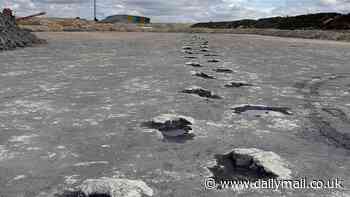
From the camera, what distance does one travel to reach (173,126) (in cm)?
606

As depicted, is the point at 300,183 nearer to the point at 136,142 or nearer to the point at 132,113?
the point at 136,142

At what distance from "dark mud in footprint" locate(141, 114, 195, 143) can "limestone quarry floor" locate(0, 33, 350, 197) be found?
126mm

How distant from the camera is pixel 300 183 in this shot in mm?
4059

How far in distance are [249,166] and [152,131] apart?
1.67m

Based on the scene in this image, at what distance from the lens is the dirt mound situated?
1822cm

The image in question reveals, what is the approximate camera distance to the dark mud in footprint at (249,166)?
13.9 feet

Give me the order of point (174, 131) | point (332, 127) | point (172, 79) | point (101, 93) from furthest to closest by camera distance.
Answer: point (172, 79) → point (101, 93) → point (332, 127) → point (174, 131)

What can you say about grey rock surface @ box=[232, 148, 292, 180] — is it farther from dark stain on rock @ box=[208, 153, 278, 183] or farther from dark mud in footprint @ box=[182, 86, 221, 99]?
dark mud in footprint @ box=[182, 86, 221, 99]

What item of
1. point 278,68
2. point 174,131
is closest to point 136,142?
point 174,131

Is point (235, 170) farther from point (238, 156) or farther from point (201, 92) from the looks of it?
point (201, 92)

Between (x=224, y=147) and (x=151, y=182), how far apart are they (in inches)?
54.9

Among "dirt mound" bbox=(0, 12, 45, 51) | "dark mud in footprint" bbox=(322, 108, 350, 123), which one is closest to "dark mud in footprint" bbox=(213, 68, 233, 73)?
"dark mud in footprint" bbox=(322, 108, 350, 123)

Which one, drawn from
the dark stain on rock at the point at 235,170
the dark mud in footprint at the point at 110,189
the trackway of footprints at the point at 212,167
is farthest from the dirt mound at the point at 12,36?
the dark mud in footprint at the point at 110,189

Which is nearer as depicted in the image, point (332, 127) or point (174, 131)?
point (174, 131)
